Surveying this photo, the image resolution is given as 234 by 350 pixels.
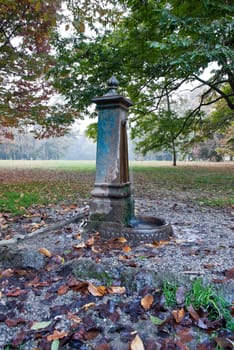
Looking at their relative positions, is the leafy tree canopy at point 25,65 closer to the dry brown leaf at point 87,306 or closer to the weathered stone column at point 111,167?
the weathered stone column at point 111,167

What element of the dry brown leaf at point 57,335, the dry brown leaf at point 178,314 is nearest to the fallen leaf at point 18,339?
the dry brown leaf at point 57,335

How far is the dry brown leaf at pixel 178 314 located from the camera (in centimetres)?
167

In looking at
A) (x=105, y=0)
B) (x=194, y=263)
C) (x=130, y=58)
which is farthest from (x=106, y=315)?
(x=130, y=58)

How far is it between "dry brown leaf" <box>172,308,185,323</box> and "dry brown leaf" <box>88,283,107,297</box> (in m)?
0.55

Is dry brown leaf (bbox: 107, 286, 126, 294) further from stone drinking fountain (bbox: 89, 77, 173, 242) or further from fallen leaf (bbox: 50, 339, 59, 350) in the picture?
stone drinking fountain (bbox: 89, 77, 173, 242)

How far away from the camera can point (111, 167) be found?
318 cm

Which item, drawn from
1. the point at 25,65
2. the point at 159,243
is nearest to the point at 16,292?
the point at 159,243

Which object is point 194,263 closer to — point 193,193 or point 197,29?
point 197,29

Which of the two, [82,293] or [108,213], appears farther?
[108,213]

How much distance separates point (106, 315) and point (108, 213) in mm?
1497

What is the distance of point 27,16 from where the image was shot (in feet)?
23.2

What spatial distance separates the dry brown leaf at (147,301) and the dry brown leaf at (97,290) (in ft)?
1.03

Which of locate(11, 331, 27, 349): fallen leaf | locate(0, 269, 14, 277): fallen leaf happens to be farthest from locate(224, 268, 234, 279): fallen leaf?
locate(0, 269, 14, 277): fallen leaf

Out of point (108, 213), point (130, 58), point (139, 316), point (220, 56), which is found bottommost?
point (139, 316)
